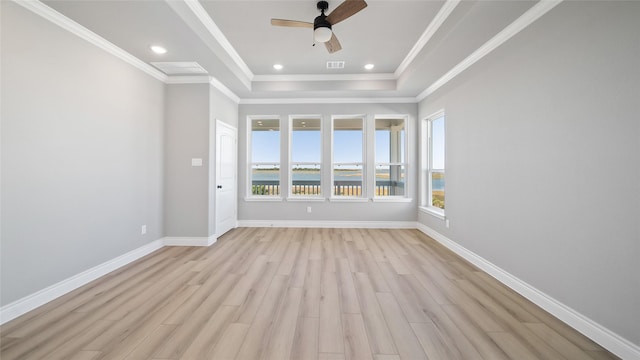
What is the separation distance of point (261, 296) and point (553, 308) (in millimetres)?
2547

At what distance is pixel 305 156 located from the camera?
525cm

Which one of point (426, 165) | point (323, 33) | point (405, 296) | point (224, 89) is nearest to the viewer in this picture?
point (405, 296)

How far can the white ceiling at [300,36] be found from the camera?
2285 millimetres

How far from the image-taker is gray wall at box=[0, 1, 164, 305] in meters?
1.98

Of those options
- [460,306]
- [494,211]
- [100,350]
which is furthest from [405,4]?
[100,350]

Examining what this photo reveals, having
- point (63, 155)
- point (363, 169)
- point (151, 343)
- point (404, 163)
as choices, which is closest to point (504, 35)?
point (404, 163)

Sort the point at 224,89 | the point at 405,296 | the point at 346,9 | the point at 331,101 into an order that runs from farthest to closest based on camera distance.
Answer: the point at 331,101 < the point at 224,89 < the point at 405,296 < the point at 346,9

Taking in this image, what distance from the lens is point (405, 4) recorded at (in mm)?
2533

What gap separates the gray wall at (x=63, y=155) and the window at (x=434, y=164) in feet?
15.5

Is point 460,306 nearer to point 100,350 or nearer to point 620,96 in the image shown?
point 620,96

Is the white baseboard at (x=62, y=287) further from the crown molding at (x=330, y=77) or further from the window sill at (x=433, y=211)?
the window sill at (x=433, y=211)

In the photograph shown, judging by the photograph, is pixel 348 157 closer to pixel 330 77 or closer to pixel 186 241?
pixel 330 77

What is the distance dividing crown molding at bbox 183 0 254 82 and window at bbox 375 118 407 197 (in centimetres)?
295

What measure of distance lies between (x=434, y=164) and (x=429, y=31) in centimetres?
238
